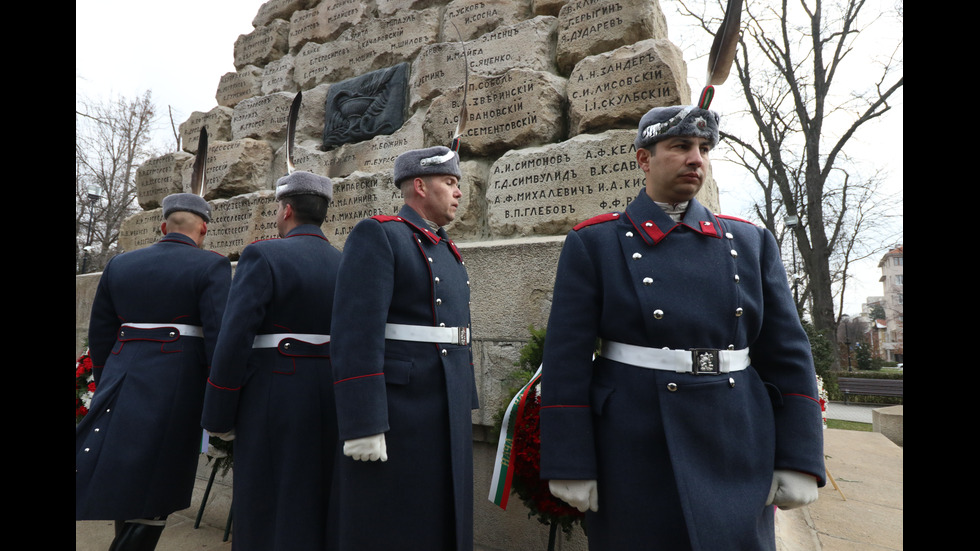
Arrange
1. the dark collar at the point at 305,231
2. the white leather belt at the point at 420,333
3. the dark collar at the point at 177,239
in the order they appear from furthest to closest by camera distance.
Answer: the dark collar at the point at 177,239 < the dark collar at the point at 305,231 < the white leather belt at the point at 420,333

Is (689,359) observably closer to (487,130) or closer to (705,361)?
(705,361)

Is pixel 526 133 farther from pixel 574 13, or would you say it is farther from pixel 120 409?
pixel 120 409

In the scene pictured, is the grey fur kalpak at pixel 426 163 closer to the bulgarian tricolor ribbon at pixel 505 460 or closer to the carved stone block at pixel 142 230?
the bulgarian tricolor ribbon at pixel 505 460

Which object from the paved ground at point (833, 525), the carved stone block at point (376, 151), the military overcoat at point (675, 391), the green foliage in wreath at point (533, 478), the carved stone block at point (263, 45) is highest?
the carved stone block at point (263, 45)

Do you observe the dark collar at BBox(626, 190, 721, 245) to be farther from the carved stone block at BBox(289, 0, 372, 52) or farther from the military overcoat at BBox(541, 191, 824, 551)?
the carved stone block at BBox(289, 0, 372, 52)

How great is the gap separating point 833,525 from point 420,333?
3.43 m

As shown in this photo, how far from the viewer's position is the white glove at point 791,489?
5.34ft

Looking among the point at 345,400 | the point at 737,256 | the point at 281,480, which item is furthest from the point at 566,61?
the point at 281,480

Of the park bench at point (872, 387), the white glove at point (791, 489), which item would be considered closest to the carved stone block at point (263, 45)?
the white glove at point (791, 489)

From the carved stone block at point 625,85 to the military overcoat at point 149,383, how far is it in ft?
8.00

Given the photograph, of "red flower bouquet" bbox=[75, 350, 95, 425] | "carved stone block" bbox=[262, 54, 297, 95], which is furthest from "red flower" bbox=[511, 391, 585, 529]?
"carved stone block" bbox=[262, 54, 297, 95]

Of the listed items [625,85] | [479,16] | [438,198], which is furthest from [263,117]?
[438,198]

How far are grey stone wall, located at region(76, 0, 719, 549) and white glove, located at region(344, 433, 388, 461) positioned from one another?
130 cm

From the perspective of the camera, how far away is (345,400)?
2018mm
